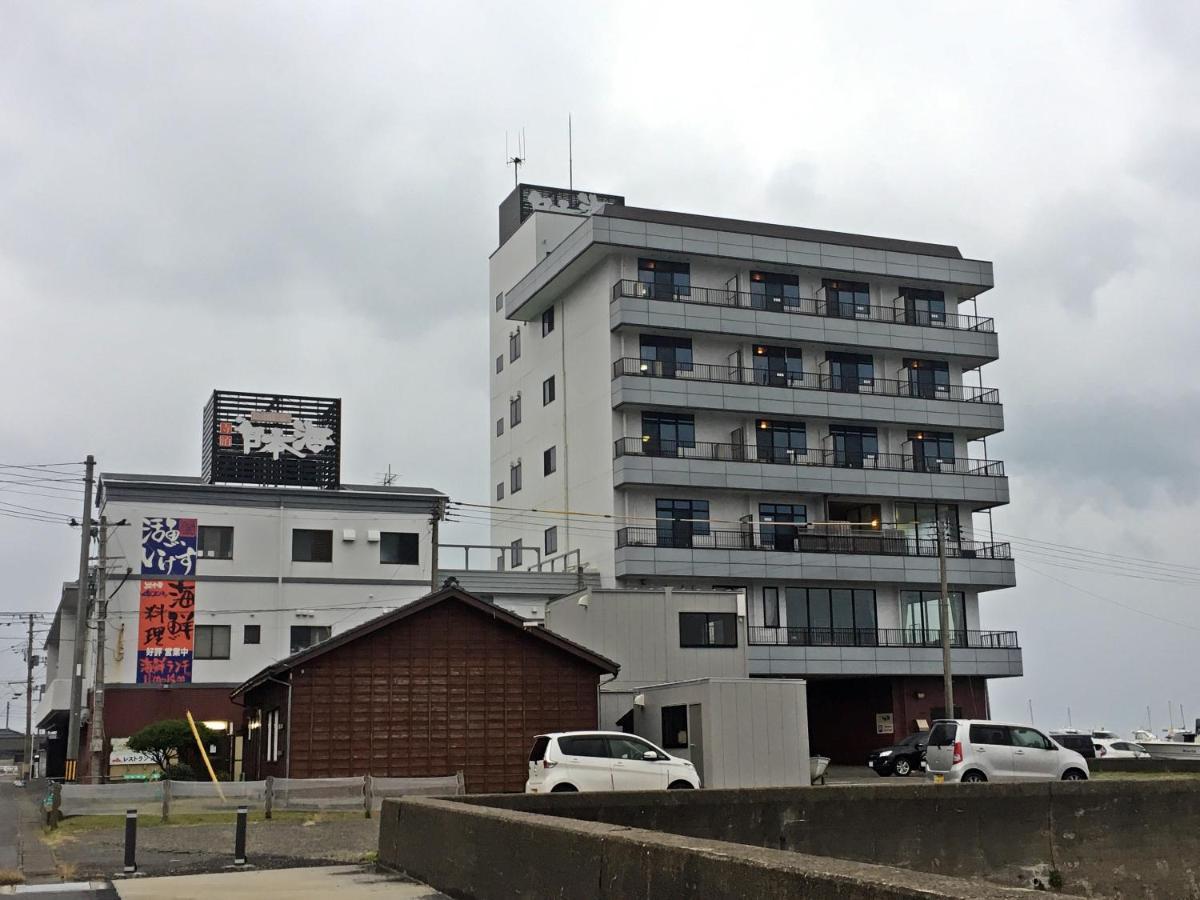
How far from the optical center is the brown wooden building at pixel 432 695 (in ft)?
106

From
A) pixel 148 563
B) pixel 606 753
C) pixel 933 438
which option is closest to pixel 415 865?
pixel 606 753

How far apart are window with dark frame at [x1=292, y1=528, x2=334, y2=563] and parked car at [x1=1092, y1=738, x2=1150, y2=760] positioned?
32.0 metres

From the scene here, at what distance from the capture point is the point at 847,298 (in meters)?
64.4

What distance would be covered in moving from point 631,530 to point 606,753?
107 feet

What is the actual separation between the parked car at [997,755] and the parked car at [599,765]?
6.33 metres

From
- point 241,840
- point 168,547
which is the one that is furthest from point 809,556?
point 241,840

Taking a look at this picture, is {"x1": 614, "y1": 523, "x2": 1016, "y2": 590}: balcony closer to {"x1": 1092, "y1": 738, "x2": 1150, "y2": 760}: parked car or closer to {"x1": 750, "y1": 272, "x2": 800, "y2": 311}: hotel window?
{"x1": 1092, "y1": 738, "x2": 1150, "y2": 760}: parked car

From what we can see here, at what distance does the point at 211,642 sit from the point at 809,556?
25.9 metres

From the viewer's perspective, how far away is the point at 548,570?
63938mm

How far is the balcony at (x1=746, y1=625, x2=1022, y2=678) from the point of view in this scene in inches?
2261

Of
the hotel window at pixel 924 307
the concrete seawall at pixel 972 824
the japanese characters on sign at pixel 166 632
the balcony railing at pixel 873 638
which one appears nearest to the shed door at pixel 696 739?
the concrete seawall at pixel 972 824

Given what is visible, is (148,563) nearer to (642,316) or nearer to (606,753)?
(642,316)

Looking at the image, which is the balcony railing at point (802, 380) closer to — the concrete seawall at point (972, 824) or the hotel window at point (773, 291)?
the hotel window at point (773, 291)

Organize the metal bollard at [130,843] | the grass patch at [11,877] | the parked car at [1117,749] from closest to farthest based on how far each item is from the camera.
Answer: the grass patch at [11,877] < the metal bollard at [130,843] < the parked car at [1117,749]
